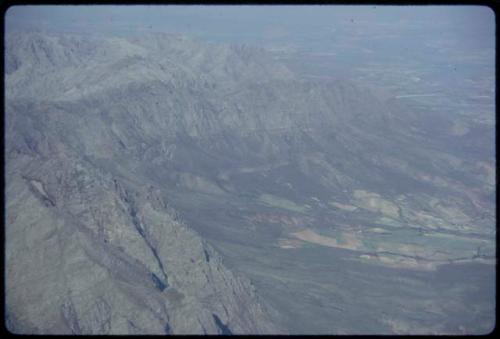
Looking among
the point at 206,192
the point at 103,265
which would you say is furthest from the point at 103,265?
the point at 206,192

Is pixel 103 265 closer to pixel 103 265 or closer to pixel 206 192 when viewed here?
A: pixel 103 265

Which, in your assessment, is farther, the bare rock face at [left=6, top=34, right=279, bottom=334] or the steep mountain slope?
the steep mountain slope

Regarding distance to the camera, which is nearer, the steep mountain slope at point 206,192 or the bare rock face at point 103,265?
the bare rock face at point 103,265

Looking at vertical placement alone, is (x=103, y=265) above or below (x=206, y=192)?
above

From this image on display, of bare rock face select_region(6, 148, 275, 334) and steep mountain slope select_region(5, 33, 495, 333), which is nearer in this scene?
bare rock face select_region(6, 148, 275, 334)

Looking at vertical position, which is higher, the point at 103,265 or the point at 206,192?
the point at 103,265

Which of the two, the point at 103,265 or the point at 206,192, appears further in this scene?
the point at 206,192

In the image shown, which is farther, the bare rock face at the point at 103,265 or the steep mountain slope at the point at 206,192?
the steep mountain slope at the point at 206,192

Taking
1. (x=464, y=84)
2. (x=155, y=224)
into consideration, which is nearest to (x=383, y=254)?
(x=155, y=224)
